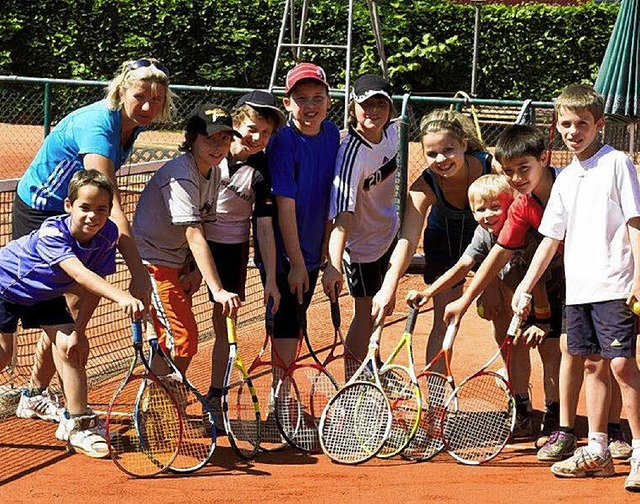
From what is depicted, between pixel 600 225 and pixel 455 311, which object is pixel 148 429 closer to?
pixel 455 311

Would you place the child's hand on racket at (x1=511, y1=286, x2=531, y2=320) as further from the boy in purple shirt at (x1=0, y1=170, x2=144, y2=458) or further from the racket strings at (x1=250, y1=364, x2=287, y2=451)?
the boy in purple shirt at (x1=0, y1=170, x2=144, y2=458)

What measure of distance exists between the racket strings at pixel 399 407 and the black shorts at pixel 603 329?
0.72 metres

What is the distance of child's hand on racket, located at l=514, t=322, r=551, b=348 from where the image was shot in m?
5.50

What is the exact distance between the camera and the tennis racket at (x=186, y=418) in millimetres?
5023

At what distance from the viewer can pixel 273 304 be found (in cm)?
545

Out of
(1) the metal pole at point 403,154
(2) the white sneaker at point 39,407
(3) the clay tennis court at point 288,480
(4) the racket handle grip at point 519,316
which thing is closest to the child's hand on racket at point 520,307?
(4) the racket handle grip at point 519,316

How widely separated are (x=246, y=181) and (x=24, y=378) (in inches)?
78.2

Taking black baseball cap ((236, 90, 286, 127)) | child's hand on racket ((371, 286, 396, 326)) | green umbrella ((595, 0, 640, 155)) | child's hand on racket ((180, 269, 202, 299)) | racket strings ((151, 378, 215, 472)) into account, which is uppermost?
green umbrella ((595, 0, 640, 155))

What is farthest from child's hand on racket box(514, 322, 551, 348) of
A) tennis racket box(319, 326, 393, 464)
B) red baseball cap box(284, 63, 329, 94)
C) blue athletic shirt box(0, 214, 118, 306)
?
blue athletic shirt box(0, 214, 118, 306)

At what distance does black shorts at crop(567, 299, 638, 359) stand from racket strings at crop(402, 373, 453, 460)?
588mm

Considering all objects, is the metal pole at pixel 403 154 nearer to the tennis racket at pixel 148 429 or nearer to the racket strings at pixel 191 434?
the racket strings at pixel 191 434

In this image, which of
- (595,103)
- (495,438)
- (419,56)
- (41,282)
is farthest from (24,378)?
(419,56)

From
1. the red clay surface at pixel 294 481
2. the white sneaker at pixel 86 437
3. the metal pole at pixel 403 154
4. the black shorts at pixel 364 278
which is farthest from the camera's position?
the metal pole at pixel 403 154

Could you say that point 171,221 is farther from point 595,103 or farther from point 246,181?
point 595,103
